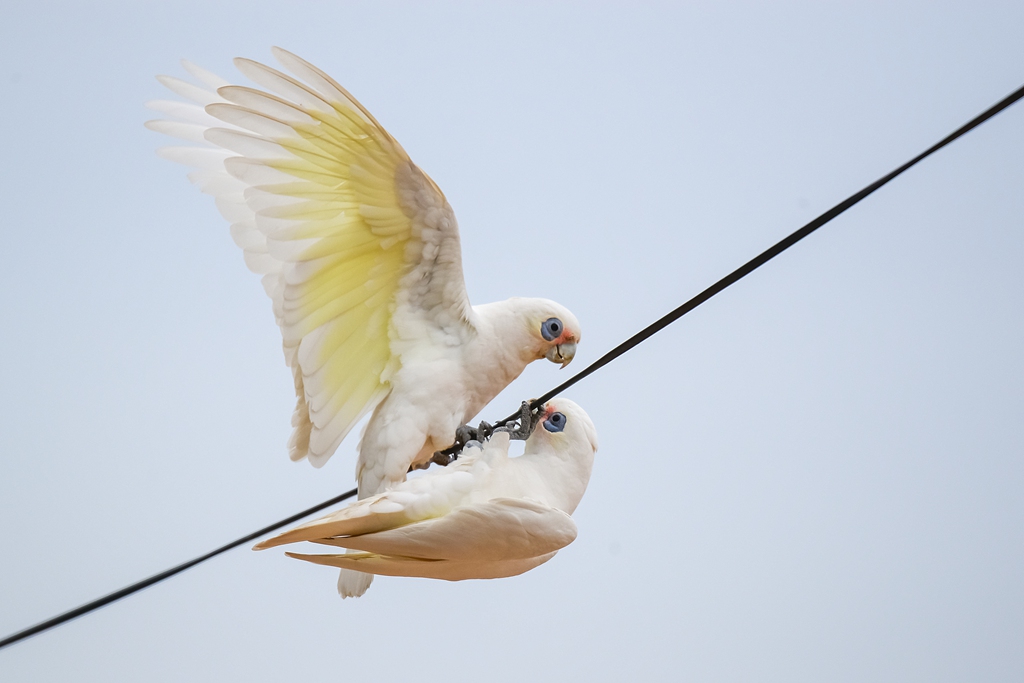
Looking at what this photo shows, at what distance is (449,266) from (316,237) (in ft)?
0.85

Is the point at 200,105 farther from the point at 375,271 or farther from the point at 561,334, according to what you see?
the point at 561,334

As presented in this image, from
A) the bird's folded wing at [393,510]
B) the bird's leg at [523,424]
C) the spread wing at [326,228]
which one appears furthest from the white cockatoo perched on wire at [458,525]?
the spread wing at [326,228]

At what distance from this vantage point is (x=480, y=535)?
1.17 meters

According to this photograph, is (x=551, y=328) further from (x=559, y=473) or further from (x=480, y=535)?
(x=480, y=535)

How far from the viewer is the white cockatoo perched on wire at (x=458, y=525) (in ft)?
3.67

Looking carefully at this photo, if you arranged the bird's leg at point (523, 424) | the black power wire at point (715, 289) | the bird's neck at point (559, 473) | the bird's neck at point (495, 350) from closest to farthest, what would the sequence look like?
the black power wire at point (715, 289)
the bird's neck at point (559, 473)
the bird's leg at point (523, 424)
the bird's neck at point (495, 350)

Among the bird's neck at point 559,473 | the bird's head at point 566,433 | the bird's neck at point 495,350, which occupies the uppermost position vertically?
the bird's neck at point 495,350

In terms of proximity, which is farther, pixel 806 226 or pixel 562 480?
pixel 562 480

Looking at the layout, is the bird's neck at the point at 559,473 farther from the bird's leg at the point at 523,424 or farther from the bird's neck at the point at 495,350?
the bird's neck at the point at 495,350

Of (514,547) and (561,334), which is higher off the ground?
(561,334)

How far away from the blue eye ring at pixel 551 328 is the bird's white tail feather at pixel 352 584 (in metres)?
0.59

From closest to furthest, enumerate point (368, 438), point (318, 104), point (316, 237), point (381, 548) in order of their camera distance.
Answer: point (381, 548), point (318, 104), point (316, 237), point (368, 438)

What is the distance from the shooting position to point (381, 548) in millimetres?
1124

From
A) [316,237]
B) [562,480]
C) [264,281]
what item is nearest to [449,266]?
[316,237]
